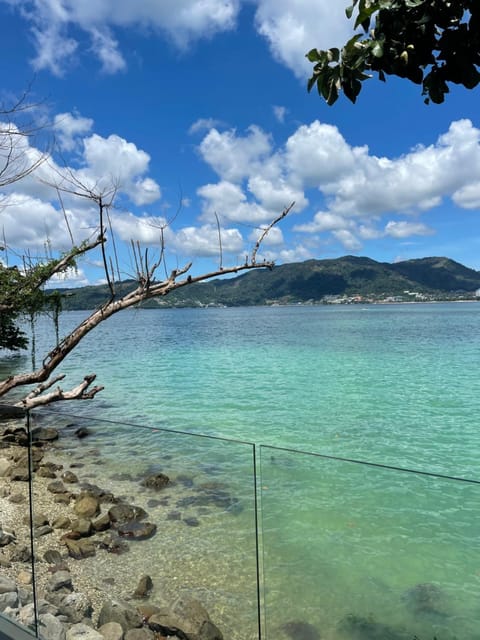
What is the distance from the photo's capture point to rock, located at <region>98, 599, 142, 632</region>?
308 centimetres

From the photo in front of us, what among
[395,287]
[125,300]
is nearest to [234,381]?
[125,300]

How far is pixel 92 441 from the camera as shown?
12.5 ft

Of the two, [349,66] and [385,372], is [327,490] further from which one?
[385,372]

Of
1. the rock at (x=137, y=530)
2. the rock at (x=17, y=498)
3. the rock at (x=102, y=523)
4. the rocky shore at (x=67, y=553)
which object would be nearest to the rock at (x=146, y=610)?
the rocky shore at (x=67, y=553)

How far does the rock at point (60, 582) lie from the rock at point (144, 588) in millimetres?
502

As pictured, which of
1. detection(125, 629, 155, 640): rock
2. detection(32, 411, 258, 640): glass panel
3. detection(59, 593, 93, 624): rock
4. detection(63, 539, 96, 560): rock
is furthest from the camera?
detection(63, 539, 96, 560): rock

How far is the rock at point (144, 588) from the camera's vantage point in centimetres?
316

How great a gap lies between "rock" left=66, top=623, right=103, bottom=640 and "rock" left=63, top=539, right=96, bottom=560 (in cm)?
48

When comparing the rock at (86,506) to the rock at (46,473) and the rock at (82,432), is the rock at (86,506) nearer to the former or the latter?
the rock at (46,473)

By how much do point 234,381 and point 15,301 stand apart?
1323cm

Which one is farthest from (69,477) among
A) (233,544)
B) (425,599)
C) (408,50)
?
(408,50)

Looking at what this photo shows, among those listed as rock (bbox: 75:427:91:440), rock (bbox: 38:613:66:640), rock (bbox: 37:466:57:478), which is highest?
rock (bbox: 75:427:91:440)

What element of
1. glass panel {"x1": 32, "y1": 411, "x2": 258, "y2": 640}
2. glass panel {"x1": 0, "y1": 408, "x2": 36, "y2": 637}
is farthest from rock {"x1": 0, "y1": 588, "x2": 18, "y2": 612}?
glass panel {"x1": 32, "y1": 411, "x2": 258, "y2": 640}

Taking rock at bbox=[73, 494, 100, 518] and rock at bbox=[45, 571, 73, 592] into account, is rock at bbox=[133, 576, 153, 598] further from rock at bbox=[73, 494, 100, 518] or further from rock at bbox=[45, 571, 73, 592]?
rock at bbox=[73, 494, 100, 518]
